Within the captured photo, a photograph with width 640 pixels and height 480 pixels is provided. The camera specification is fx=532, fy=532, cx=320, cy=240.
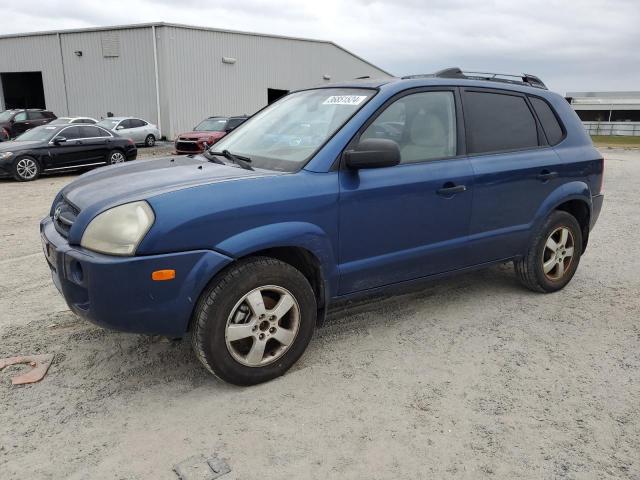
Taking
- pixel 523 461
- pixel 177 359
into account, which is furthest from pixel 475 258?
pixel 177 359

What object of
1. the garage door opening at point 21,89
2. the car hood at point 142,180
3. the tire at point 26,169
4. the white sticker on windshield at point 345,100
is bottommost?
the tire at point 26,169

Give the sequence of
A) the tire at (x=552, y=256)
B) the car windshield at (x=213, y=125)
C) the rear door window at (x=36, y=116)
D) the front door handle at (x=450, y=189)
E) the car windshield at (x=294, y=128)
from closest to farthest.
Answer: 1. the car windshield at (x=294, y=128)
2. the front door handle at (x=450, y=189)
3. the tire at (x=552, y=256)
4. the car windshield at (x=213, y=125)
5. the rear door window at (x=36, y=116)

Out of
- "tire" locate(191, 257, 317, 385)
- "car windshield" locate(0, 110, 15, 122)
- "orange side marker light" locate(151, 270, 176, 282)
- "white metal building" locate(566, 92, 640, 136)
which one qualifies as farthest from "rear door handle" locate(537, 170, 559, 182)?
"white metal building" locate(566, 92, 640, 136)

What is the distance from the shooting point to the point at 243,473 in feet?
7.79

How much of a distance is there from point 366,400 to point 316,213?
110 cm

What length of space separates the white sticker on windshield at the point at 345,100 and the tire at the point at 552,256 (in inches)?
77.3

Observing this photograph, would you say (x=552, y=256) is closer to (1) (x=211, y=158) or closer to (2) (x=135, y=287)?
(1) (x=211, y=158)

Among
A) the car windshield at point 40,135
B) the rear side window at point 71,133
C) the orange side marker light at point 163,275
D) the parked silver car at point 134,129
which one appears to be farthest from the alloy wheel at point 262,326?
the parked silver car at point 134,129

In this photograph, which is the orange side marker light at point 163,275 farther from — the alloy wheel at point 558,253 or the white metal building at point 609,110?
the white metal building at point 609,110

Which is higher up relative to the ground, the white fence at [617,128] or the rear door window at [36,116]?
the rear door window at [36,116]

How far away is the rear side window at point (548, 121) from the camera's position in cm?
451

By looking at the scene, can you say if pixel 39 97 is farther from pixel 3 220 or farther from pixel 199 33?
pixel 3 220

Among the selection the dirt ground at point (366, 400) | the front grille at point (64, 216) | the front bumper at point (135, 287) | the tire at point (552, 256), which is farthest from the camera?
the tire at point (552, 256)

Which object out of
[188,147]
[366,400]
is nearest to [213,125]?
[188,147]
